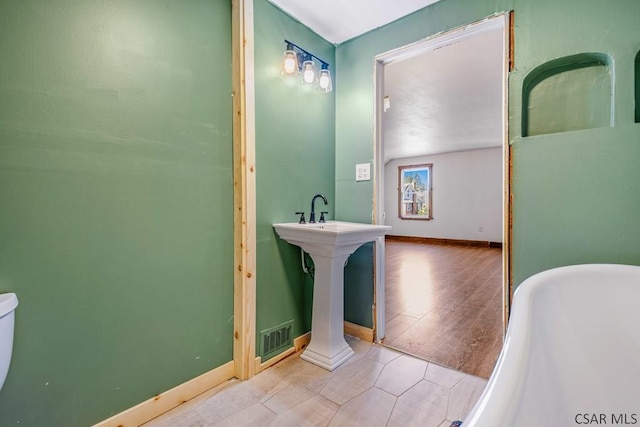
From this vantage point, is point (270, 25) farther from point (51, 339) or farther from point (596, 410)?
point (596, 410)

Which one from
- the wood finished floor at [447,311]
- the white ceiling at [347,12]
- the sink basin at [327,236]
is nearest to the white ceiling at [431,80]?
the white ceiling at [347,12]

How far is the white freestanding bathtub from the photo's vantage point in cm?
71

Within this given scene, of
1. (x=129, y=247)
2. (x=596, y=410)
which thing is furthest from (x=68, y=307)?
(x=596, y=410)

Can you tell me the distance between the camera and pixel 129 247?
1224mm

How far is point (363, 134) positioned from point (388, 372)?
155 centimetres

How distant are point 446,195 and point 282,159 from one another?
19.4 feet

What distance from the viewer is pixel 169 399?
52.8 inches

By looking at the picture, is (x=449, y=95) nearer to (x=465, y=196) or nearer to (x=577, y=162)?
(x=577, y=162)

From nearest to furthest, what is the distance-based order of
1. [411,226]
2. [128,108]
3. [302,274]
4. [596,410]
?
[596,410], [128,108], [302,274], [411,226]

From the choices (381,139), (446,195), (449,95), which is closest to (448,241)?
(446,195)

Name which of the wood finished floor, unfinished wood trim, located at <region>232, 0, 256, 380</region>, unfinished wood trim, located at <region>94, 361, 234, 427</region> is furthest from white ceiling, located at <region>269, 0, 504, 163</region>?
unfinished wood trim, located at <region>94, 361, 234, 427</region>

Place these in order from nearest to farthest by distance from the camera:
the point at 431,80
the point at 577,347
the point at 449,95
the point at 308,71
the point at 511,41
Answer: the point at 577,347 → the point at 511,41 → the point at 308,71 → the point at 431,80 → the point at 449,95

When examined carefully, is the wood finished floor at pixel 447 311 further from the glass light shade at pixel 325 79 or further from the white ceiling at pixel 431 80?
the glass light shade at pixel 325 79

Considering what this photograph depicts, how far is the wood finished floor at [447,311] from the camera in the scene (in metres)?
1.86
